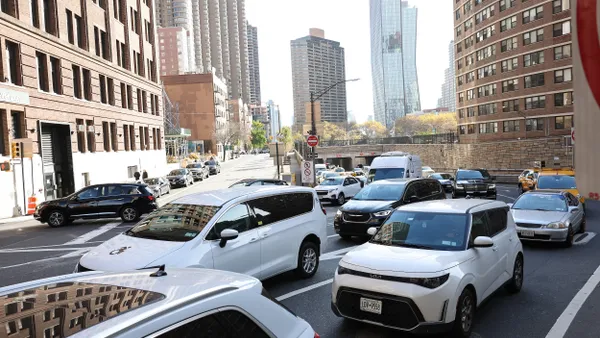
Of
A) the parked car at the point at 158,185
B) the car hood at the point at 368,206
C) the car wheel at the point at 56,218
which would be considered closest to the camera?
the car hood at the point at 368,206

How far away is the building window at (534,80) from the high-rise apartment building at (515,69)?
0.11 metres

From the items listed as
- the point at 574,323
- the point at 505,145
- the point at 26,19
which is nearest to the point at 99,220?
the point at 26,19

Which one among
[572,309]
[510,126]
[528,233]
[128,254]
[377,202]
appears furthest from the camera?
[510,126]

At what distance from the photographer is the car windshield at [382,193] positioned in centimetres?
1278

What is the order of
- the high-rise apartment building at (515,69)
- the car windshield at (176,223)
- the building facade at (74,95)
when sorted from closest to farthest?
the car windshield at (176,223) < the building facade at (74,95) < the high-rise apartment building at (515,69)

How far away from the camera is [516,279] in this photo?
7434mm

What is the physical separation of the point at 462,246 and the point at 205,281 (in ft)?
14.6

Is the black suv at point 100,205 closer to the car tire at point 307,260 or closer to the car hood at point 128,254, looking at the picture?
the car tire at point 307,260

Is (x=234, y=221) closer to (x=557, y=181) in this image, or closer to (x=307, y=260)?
(x=307, y=260)

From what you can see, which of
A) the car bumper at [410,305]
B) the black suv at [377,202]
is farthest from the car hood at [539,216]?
the car bumper at [410,305]

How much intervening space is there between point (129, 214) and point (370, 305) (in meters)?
14.9

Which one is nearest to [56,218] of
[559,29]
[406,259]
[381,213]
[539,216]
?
[381,213]

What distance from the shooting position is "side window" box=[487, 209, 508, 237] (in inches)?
277

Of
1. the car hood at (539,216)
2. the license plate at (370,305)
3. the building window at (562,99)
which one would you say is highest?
the building window at (562,99)
